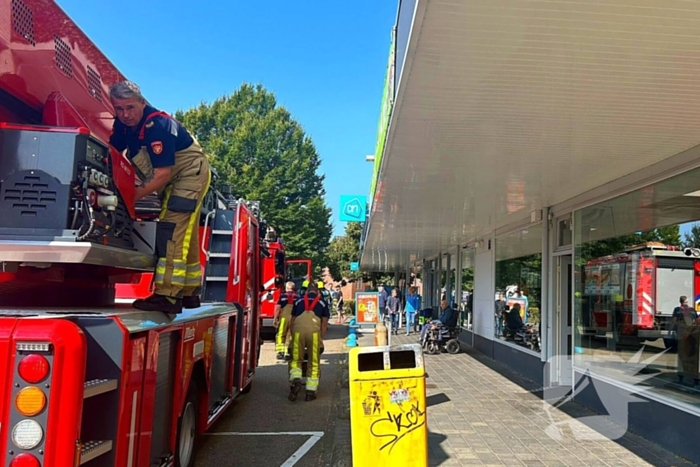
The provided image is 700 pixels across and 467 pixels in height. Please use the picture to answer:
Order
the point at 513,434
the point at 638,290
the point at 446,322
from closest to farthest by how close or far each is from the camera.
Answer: the point at 513,434
the point at 638,290
the point at 446,322

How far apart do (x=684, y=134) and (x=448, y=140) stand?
200cm

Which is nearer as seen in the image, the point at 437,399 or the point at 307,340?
the point at 437,399

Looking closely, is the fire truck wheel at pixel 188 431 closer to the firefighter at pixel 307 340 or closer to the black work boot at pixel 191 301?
the black work boot at pixel 191 301

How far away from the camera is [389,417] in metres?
4.73

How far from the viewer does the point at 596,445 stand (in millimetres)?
5953

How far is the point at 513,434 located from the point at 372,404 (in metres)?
2.37

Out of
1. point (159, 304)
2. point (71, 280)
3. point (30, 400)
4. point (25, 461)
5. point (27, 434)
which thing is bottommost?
point (25, 461)

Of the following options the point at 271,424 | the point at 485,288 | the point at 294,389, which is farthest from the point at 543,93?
the point at 485,288

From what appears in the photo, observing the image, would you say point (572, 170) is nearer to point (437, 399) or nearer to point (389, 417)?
point (437, 399)

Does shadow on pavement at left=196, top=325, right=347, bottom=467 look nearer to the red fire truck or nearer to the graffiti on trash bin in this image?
the graffiti on trash bin

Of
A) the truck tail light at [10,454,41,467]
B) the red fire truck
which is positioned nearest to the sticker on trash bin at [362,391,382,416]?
the red fire truck

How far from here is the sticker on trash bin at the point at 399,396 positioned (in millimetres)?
4758

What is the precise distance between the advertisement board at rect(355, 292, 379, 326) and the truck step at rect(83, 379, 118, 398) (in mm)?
15947

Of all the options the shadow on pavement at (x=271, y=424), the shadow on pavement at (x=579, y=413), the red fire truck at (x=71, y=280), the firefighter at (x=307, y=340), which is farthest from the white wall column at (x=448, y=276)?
the red fire truck at (x=71, y=280)
